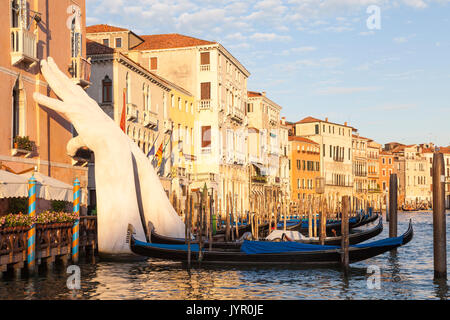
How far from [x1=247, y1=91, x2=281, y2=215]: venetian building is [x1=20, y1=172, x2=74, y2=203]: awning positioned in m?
31.4

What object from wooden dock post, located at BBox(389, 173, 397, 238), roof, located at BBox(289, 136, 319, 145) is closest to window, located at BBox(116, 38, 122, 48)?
wooden dock post, located at BBox(389, 173, 397, 238)

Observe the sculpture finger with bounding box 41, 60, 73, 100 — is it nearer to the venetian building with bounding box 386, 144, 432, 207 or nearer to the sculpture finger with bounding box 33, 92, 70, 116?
the sculpture finger with bounding box 33, 92, 70, 116

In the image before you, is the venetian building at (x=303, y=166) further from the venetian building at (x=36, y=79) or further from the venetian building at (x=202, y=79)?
the venetian building at (x=36, y=79)

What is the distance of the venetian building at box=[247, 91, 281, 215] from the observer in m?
49.4

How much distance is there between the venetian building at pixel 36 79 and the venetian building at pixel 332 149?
4803 cm

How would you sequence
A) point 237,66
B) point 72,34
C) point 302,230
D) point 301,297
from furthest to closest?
point 237,66, point 302,230, point 72,34, point 301,297

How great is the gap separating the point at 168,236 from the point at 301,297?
7.65m

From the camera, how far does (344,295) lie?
1248cm

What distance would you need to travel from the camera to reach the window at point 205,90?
39500mm

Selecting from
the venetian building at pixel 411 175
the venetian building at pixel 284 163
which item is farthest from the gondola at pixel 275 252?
the venetian building at pixel 411 175

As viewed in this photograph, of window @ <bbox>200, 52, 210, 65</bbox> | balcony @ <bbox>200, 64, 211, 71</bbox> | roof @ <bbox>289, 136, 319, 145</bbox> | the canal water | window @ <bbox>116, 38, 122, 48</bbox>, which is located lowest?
the canal water

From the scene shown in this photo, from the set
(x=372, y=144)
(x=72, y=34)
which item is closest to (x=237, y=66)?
(x=72, y=34)

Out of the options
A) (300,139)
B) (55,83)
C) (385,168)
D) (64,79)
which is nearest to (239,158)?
(300,139)
